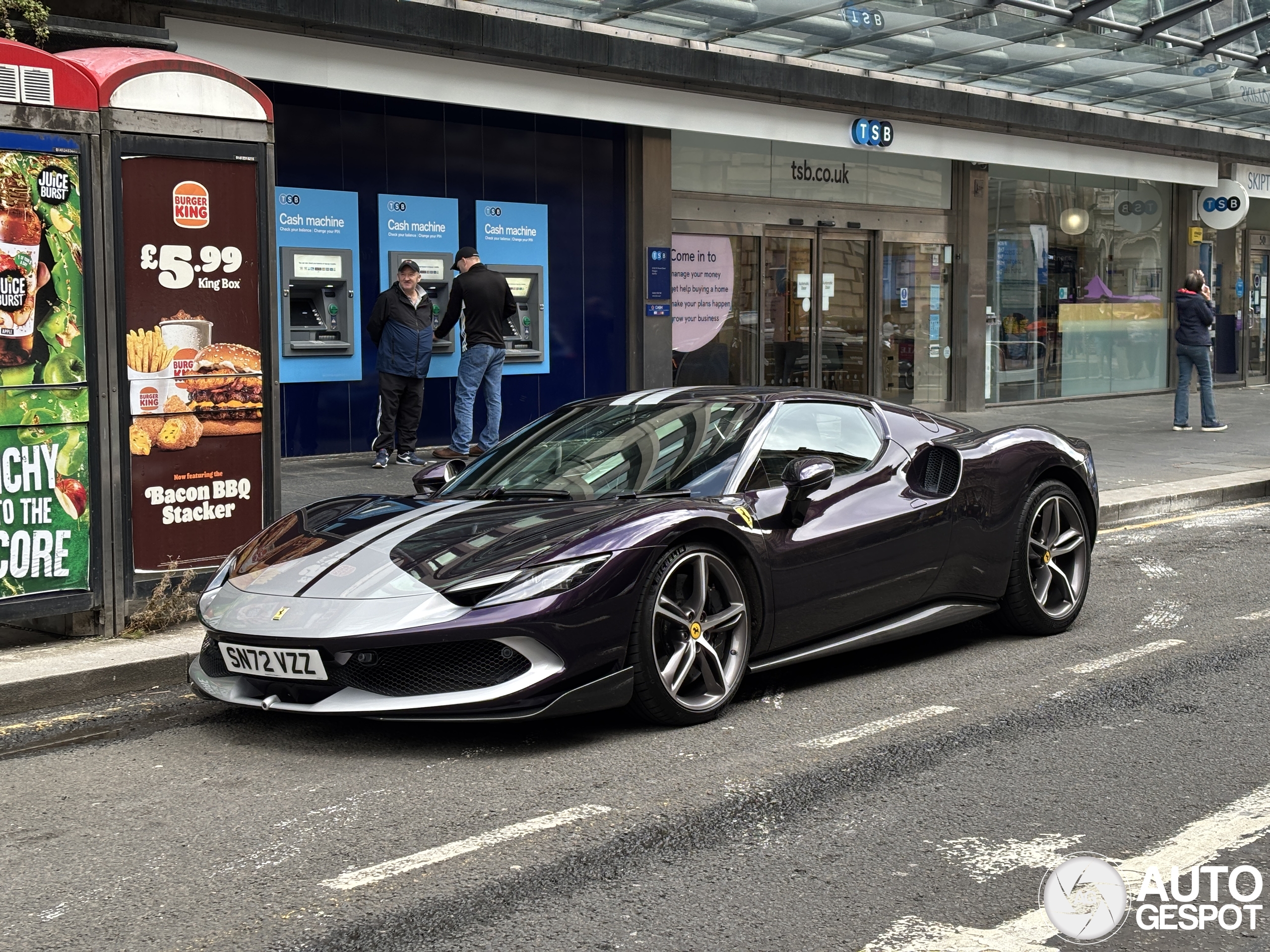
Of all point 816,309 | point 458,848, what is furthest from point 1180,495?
point 458,848

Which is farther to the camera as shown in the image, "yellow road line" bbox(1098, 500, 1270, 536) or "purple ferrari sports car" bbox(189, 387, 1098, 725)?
"yellow road line" bbox(1098, 500, 1270, 536)

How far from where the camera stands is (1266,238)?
2641cm

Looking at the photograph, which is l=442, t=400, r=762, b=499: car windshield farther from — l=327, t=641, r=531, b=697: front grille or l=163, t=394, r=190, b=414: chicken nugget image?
l=163, t=394, r=190, b=414: chicken nugget image

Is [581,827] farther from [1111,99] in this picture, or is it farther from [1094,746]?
[1111,99]

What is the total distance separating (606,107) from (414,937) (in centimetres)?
1186

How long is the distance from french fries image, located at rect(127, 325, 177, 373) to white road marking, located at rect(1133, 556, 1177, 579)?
18.4 feet

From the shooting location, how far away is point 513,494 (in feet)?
18.9

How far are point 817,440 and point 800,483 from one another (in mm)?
556

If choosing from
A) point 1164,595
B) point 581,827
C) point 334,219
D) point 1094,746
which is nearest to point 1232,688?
point 1094,746

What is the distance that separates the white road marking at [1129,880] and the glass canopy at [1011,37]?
399 inches

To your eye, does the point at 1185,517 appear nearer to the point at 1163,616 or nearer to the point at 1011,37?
the point at 1163,616

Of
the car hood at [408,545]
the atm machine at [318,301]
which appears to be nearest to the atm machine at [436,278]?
the atm machine at [318,301]

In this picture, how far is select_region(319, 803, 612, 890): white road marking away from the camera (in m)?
3.80

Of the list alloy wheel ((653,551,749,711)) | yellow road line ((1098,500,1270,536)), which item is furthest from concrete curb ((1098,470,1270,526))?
alloy wheel ((653,551,749,711))
